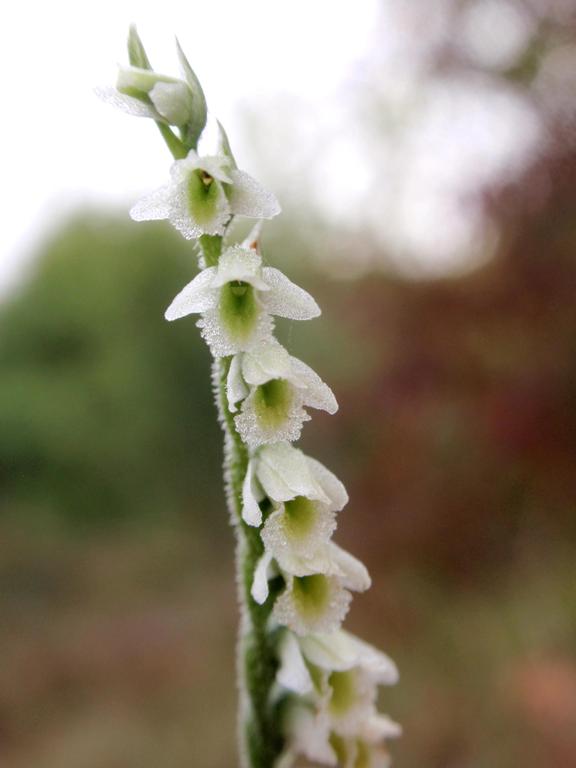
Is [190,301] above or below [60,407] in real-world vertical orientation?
below

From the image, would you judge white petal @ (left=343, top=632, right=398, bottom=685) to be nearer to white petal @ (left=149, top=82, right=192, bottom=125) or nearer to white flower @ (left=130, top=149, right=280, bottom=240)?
white flower @ (left=130, top=149, right=280, bottom=240)

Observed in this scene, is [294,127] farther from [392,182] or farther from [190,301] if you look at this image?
[190,301]

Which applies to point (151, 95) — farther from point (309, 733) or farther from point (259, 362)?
point (309, 733)

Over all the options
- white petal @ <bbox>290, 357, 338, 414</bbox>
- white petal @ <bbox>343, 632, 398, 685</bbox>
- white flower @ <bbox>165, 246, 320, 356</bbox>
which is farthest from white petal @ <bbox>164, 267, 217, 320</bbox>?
white petal @ <bbox>343, 632, 398, 685</bbox>

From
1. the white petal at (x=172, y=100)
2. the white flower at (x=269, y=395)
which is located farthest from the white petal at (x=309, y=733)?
the white petal at (x=172, y=100)

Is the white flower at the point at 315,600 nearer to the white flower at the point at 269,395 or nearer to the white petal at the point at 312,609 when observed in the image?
the white petal at the point at 312,609

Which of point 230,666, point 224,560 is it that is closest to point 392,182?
point 230,666

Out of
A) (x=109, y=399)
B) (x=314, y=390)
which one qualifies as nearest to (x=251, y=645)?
(x=314, y=390)
